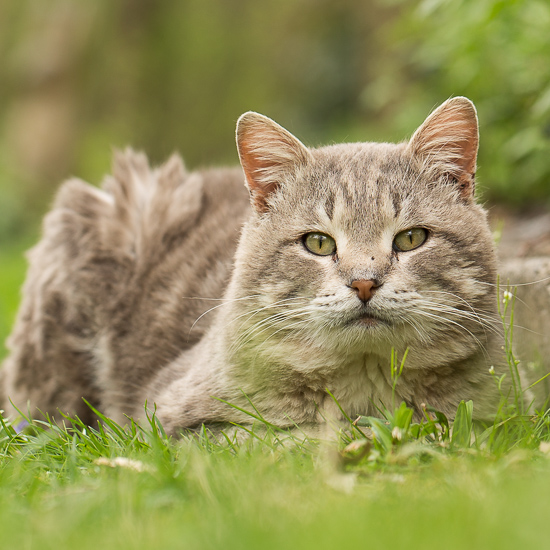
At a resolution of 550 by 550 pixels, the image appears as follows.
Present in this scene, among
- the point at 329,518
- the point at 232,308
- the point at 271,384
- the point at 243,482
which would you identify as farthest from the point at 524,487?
the point at 232,308

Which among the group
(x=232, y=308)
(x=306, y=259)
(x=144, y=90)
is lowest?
(x=232, y=308)

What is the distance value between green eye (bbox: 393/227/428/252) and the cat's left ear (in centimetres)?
31

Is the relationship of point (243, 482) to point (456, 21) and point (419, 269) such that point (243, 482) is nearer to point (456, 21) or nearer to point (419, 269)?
point (419, 269)

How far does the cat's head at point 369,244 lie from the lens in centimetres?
252

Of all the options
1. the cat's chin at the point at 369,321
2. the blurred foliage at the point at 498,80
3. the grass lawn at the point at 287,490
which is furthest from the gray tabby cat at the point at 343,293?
the blurred foliage at the point at 498,80

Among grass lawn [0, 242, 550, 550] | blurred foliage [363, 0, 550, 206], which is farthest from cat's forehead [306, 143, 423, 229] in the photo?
blurred foliage [363, 0, 550, 206]

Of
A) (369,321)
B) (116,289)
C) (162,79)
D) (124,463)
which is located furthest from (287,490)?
(162,79)

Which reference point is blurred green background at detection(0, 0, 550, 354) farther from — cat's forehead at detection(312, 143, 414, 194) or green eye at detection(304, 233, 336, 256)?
green eye at detection(304, 233, 336, 256)

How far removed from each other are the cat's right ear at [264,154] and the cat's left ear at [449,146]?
469 mm

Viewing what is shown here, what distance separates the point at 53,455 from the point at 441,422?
1.35 m

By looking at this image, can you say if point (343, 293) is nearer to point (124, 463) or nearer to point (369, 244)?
point (369, 244)

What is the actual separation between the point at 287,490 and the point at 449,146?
161cm

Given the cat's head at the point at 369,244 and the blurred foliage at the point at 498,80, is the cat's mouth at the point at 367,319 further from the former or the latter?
the blurred foliage at the point at 498,80

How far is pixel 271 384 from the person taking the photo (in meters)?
2.77
